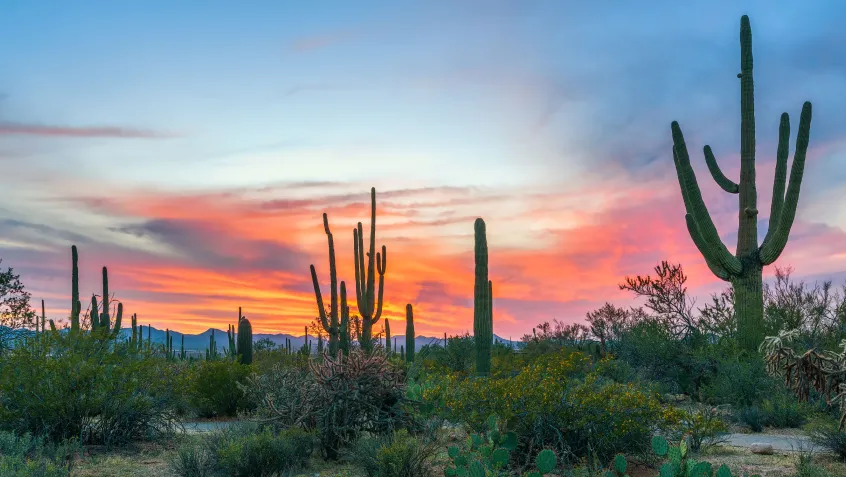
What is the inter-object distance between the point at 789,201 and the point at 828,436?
11.6 meters

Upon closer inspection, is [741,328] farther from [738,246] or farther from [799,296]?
[799,296]

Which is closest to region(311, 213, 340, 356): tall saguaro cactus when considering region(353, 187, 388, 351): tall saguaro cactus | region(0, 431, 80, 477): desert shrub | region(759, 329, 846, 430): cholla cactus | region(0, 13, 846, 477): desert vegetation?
region(353, 187, 388, 351): tall saguaro cactus

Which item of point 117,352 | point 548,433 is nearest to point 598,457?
point 548,433

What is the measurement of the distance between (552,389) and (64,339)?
322 inches

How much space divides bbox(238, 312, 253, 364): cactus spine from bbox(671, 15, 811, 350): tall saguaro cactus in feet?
43.6

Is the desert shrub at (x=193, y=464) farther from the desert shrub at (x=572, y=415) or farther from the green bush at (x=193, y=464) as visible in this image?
the desert shrub at (x=572, y=415)

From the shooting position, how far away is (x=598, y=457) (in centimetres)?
1026

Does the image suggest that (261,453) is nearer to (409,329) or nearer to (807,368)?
(807,368)

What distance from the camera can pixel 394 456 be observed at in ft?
30.3

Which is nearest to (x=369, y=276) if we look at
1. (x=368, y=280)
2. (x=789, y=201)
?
(x=368, y=280)

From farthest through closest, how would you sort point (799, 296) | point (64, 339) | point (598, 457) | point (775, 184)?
point (799, 296)
point (775, 184)
point (64, 339)
point (598, 457)

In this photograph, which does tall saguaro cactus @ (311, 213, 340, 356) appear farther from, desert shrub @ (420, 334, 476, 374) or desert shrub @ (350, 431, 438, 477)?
desert shrub @ (350, 431, 438, 477)

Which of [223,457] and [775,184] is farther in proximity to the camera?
[775,184]

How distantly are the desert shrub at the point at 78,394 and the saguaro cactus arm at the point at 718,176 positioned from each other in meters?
18.5
